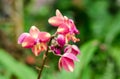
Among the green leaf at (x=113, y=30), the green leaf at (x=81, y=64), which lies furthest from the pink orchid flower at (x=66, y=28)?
the green leaf at (x=113, y=30)

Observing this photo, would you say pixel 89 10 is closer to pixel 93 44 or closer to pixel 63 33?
pixel 93 44

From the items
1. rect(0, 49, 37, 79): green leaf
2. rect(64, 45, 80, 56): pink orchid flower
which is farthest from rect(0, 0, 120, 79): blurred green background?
rect(64, 45, 80, 56): pink orchid flower

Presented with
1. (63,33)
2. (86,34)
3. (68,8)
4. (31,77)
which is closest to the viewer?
(63,33)

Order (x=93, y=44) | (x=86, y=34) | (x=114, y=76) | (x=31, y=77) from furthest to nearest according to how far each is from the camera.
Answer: (x=86, y=34)
(x=93, y=44)
(x=31, y=77)
(x=114, y=76)

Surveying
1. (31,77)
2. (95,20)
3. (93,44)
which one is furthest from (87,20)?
(31,77)

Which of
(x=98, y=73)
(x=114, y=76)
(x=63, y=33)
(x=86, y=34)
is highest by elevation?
(x=63, y=33)

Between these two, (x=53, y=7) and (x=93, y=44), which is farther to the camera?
(x=53, y=7)

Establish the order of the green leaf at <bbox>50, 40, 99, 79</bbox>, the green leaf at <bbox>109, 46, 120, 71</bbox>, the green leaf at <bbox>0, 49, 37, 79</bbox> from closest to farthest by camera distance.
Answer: the green leaf at <bbox>50, 40, 99, 79</bbox>, the green leaf at <bbox>0, 49, 37, 79</bbox>, the green leaf at <bbox>109, 46, 120, 71</bbox>

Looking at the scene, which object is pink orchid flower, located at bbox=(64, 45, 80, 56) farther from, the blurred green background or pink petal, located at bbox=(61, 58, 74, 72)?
the blurred green background
